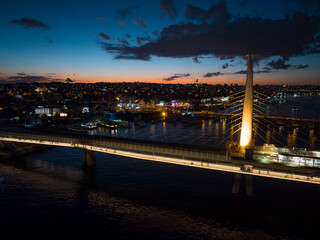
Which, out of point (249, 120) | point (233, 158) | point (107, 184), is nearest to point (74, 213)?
point (107, 184)

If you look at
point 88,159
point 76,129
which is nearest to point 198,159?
point 88,159

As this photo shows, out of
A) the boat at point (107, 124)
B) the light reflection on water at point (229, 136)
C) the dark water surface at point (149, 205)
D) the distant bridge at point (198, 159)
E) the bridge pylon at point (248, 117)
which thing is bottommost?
the dark water surface at point (149, 205)

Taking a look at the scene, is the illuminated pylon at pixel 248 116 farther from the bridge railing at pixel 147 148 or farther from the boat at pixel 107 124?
the boat at pixel 107 124

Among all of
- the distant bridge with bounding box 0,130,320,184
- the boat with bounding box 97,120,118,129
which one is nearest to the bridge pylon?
the distant bridge with bounding box 0,130,320,184

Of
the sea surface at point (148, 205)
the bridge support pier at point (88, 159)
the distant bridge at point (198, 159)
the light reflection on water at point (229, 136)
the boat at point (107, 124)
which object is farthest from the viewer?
the boat at point (107, 124)

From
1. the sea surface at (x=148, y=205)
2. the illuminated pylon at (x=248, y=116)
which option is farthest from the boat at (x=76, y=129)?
the illuminated pylon at (x=248, y=116)

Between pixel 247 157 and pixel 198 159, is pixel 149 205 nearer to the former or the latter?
pixel 198 159

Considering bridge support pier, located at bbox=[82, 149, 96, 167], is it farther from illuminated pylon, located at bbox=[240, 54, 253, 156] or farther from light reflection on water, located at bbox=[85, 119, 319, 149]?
illuminated pylon, located at bbox=[240, 54, 253, 156]

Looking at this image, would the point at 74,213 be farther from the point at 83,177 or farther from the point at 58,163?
the point at 58,163
